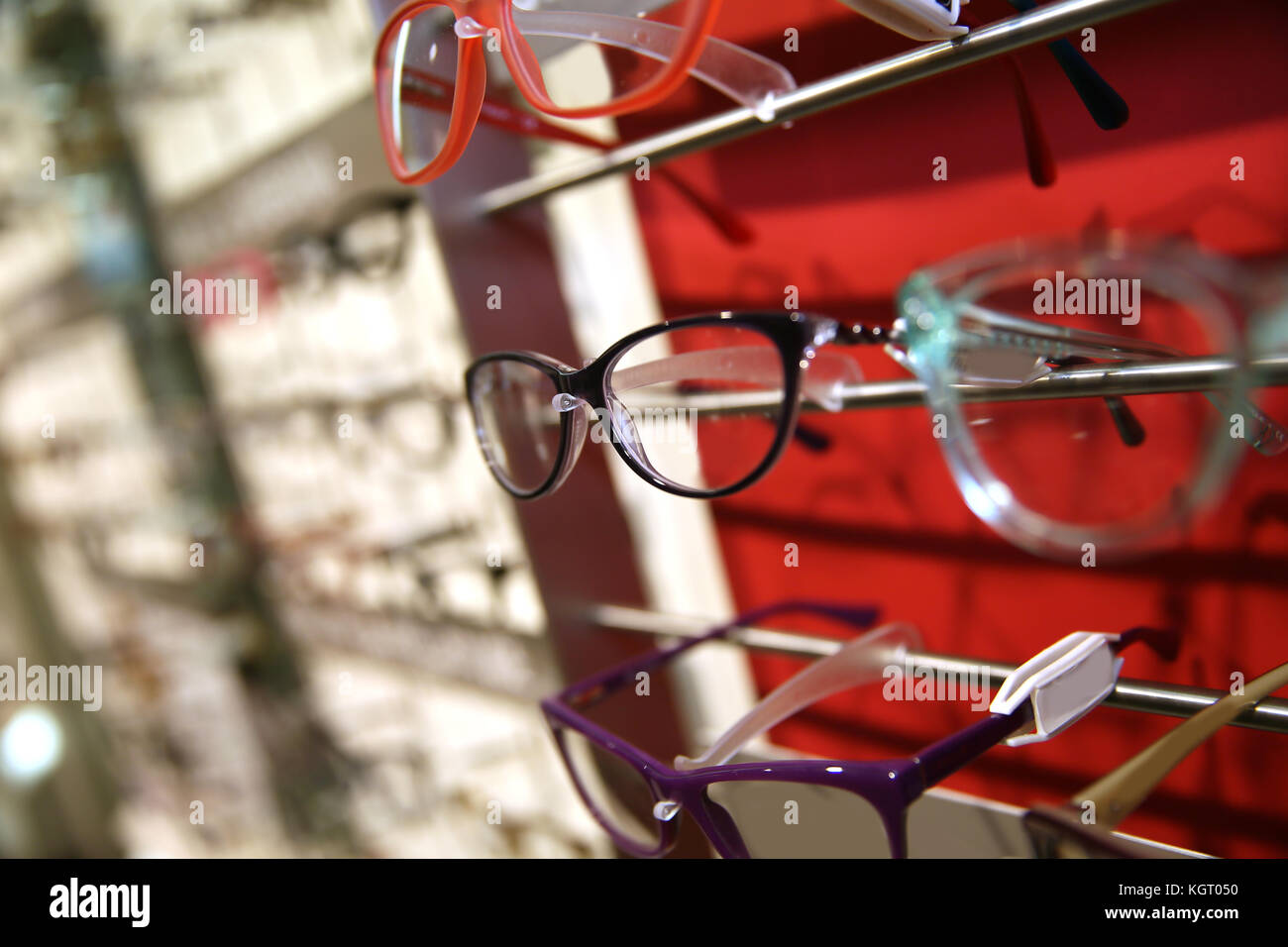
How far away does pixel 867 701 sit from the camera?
2.19 ft

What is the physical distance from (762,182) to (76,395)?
1764 millimetres

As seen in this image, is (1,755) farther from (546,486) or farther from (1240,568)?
(1240,568)

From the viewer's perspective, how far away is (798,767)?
A: 1.34ft

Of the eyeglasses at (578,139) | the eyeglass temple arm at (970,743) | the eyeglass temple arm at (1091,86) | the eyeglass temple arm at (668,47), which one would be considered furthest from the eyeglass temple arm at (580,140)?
the eyeglass temple arm at (970,743)

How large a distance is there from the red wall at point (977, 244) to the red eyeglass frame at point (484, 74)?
0.16 meters

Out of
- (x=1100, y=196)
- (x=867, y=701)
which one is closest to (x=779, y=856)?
(x=867, y=701)

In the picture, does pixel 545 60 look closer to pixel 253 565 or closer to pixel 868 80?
pixel 868 80

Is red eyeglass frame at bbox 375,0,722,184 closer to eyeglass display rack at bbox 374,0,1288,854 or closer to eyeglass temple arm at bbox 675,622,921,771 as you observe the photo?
eyeglass display rack at bbox 374,0,1288,854

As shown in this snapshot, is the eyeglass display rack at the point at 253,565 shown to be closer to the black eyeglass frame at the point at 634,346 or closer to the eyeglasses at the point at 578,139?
the eyeglasses at the point at 578,139

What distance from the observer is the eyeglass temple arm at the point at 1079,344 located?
36 centimetres

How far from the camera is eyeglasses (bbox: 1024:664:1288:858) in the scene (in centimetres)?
35

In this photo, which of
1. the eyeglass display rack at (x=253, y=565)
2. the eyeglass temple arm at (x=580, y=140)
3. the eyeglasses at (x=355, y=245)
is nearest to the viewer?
the eyeglass temple arm at (x=580, y=140)

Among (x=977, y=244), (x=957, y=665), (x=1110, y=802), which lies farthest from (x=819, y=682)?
(x=977, y=244)

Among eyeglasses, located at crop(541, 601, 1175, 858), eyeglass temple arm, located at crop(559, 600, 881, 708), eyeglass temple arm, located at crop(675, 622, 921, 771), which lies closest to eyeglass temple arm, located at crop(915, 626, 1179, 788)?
eyeglasses, located at crop(541, 601, 1175, 858)
